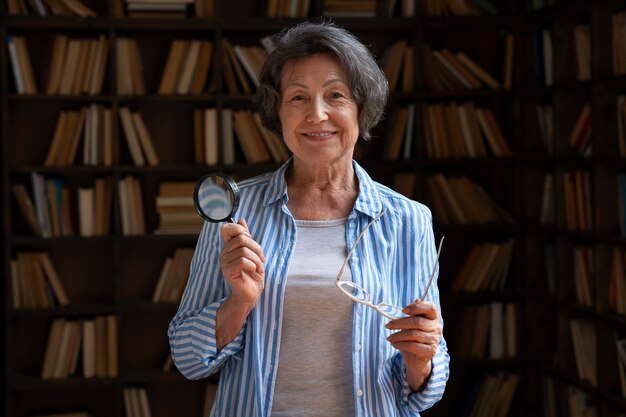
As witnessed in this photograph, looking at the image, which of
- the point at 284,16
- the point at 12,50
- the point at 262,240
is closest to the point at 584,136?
the point at 284,16

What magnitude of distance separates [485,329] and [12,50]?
9.20ft

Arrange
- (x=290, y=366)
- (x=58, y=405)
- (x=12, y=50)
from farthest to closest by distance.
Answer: (x=58, y=405)
(x=12, y=50)
(x=290, y=366)

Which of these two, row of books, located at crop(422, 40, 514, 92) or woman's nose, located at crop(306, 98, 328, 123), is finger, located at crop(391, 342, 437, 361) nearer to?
woman's nose, located at crop(306, 98, 328, 123)

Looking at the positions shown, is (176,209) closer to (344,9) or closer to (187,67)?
(187,67)

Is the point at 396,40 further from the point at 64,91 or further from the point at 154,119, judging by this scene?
the point at 64,91

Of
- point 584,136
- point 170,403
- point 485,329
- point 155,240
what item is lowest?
point 170,403

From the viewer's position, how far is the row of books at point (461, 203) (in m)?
4.36

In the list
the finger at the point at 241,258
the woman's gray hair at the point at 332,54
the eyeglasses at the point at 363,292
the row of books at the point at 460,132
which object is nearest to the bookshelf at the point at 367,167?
the row of books at the point at 460,132

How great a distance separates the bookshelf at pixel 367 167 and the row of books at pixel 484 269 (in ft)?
0.03

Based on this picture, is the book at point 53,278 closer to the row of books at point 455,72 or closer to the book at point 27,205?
the book at point 27,205

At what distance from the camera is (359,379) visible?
1.69m

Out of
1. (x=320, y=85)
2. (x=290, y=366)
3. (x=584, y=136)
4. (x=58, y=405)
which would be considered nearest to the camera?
(x=290, y=366)

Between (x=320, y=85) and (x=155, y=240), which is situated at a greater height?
(x=320, y=85)

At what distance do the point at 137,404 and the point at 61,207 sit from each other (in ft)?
3.55
